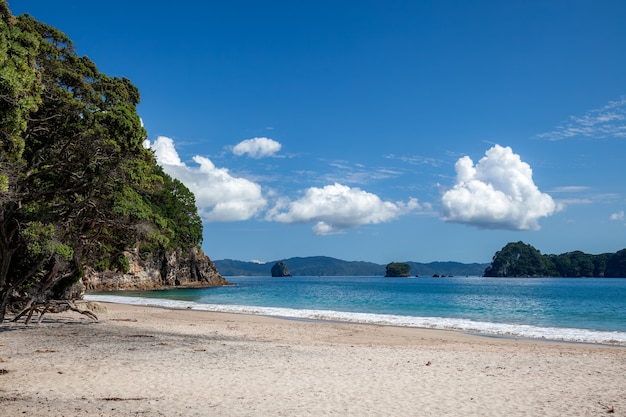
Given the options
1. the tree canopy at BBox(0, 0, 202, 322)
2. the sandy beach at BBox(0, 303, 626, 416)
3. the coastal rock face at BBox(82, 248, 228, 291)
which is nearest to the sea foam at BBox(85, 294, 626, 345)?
the sandy beach at BBox(0, 303, 626, 416)

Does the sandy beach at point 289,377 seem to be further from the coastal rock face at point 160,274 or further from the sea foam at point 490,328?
the coastal rock face at point 160,274

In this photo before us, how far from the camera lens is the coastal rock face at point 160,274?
271 ft

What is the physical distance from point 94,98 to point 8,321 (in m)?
9.90

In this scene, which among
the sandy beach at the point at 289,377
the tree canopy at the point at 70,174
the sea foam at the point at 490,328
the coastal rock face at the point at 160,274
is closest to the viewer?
the sandy beach at the point at 289,377

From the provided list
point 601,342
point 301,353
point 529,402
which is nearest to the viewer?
point 529,402

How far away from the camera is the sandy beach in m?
8.48

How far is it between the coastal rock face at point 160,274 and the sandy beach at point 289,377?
63534 mm

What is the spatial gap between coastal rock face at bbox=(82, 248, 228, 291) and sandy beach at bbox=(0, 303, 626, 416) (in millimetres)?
63534

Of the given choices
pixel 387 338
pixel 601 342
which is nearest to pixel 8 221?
pixel 387 338

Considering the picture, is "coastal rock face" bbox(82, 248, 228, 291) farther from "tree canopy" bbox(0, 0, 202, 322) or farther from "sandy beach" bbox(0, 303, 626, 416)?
"sandy beach" bbox(0, 303, 626, 416)

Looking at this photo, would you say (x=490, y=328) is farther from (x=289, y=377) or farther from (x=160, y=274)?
(x=160, y=274)

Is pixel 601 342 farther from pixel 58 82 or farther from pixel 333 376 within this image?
pixel 58 82

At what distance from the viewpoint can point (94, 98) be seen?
19.5 m

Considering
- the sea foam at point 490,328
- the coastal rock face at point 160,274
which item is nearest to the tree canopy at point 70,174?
the sea foam at point 490,328
